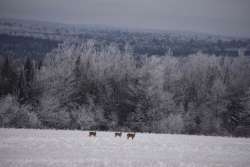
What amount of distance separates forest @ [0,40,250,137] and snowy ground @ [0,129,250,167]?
29847mm

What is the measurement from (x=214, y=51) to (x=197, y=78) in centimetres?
7195

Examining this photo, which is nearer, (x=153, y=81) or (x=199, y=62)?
(x=153, y=81)

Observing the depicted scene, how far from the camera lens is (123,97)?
7400cm

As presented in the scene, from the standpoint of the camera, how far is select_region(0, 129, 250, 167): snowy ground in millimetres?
20969

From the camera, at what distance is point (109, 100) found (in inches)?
2889

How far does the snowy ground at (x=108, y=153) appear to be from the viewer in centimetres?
2097

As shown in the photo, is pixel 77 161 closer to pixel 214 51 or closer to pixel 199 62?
pixel 199 62

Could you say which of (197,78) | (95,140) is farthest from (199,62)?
(95,140)

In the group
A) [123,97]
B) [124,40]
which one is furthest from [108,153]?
[124,40]

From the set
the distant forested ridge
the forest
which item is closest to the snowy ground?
the forest

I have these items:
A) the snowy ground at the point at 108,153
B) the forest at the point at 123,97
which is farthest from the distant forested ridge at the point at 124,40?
the snowy ground at the point at 108,153

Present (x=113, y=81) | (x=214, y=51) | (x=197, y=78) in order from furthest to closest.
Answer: (x=214, y=51)
(x=197, y=78)
(x=113, y=81)

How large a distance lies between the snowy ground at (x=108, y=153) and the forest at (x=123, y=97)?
97.9 feet

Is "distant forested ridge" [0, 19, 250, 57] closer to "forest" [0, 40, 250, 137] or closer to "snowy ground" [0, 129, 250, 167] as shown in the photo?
"forest" [0, 40, 250, 137]
